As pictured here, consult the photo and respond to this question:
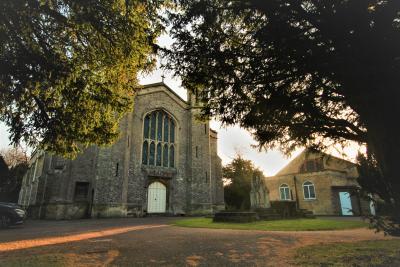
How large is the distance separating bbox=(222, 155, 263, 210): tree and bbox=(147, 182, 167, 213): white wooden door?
520 inches

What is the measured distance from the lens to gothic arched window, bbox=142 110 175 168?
2361cm

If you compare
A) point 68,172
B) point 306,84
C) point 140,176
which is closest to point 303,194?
point 140,176

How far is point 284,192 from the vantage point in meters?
32.2

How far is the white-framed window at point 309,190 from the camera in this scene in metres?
29.1

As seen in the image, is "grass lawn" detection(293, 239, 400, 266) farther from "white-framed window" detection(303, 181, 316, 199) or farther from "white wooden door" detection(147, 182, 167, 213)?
"white-framed window" detection(303, 181, 316, 199)

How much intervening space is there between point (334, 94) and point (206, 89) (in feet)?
11.1

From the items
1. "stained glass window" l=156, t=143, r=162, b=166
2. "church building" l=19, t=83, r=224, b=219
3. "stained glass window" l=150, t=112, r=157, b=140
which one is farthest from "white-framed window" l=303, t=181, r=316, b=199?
"stained glass window" l=150, t=112, r=157, b=140

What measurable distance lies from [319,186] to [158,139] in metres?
18.3

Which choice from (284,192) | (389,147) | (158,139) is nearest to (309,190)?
(284,192)

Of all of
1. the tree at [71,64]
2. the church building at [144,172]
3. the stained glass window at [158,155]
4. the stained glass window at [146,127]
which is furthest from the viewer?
the stained glass window at [158,155]

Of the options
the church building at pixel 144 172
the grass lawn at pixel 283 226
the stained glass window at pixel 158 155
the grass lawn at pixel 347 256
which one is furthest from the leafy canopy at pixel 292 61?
the stained glass window at pixel 158 155

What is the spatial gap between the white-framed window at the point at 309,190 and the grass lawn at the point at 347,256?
2434 centimetres

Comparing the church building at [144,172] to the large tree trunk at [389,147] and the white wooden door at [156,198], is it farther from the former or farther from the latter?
the large tree trunk at [389,147]

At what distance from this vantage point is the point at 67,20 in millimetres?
6934
